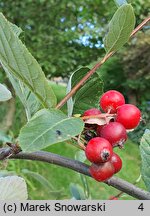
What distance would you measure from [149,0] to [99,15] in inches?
29.2

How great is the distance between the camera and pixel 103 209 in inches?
17.6

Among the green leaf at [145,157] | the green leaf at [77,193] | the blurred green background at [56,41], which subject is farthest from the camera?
the blurred green background at [56,41]

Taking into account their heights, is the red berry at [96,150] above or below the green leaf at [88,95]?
below

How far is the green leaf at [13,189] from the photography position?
467 mm

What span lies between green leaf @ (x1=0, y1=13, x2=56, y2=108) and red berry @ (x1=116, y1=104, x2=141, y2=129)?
0.25ft

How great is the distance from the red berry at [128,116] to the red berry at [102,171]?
5 cm

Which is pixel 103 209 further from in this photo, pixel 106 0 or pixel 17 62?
pixel 106 0

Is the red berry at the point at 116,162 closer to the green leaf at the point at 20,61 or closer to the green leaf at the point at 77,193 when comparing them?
the green leaf at the point at 20,61

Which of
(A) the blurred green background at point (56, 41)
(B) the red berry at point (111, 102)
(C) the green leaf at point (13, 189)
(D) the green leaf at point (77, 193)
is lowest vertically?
(C) the green leaf at point (13, 189)

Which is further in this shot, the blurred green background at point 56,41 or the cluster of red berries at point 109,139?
the blurred green background at point 56,41

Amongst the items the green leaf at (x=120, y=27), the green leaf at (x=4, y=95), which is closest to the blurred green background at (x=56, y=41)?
the green leaf at (x=4, y=95)

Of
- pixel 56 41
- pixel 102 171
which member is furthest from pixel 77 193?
pixel 56 41

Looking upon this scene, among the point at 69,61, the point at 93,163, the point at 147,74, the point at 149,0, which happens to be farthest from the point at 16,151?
the point at 147,74

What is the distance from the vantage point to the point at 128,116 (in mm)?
452
